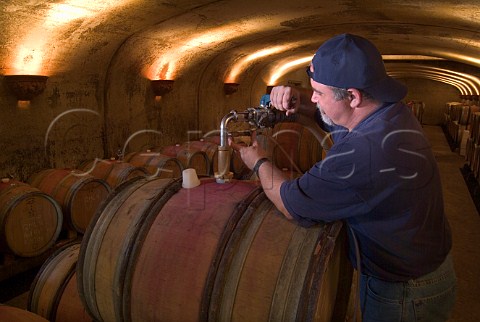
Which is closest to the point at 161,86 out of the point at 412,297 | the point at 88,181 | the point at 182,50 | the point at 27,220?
the point at 182,50

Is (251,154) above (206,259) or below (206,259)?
above

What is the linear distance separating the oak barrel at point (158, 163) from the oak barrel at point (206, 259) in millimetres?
3656

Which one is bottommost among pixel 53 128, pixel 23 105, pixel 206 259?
pixel 206 259

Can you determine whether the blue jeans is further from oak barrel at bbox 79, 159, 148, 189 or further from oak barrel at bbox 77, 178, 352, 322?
oak barrel at bbox 79, 159, 148, 189

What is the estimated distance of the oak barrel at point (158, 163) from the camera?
6073 mm

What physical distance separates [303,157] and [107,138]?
3.54 metres

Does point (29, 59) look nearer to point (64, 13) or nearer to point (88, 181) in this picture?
point (64, 13)

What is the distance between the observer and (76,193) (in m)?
4.74

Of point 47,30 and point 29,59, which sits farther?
point 29,59

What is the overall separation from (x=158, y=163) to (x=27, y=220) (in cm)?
219

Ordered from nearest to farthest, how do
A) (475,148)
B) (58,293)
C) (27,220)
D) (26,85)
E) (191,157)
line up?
1. (58,293)
2. (27,220)
3. (26,85)
4. (191,157)
5. (475,148)

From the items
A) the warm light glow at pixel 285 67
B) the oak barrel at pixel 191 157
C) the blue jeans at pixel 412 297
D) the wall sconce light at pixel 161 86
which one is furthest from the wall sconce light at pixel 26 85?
the warm light glow at pixel 285 67

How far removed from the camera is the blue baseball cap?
164cm

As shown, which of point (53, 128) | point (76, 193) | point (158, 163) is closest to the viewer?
point (76, 193)
